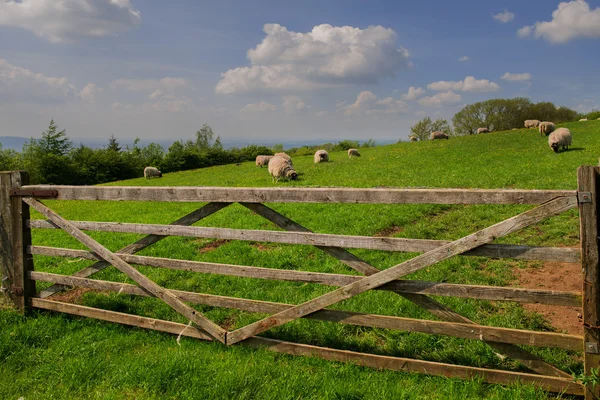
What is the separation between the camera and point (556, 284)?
22.3 feet

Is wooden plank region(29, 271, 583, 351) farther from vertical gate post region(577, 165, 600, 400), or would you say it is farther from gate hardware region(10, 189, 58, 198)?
gate hardware region(10, 189, 58, 198)

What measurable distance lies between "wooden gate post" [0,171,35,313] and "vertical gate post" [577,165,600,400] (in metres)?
7.67

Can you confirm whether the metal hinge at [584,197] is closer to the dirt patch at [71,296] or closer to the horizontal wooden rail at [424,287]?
the horizontal wooden rail at [424,287]

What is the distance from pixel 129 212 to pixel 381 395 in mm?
16220

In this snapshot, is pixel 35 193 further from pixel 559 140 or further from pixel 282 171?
pixel 559 140

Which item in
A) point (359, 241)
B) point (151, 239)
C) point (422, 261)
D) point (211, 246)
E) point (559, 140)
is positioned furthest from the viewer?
point (559, 140)

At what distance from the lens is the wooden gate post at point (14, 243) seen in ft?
20.3

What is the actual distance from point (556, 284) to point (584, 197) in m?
3.91

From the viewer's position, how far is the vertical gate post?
3.69m

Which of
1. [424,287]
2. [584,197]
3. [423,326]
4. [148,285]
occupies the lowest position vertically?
[423,326]

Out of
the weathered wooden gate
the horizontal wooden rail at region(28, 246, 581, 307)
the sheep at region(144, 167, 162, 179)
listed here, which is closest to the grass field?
the weathered wooden gate

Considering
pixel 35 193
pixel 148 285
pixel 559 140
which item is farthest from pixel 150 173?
pixel 148 285

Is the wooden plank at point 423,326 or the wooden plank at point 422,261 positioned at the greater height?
the wooden plank at point 422,261

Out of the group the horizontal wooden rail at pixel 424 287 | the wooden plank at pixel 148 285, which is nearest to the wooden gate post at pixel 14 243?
the wooden plank at pixel 148 285
